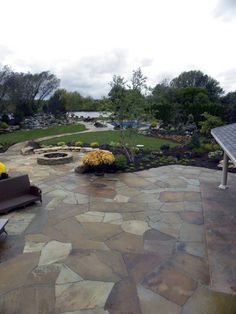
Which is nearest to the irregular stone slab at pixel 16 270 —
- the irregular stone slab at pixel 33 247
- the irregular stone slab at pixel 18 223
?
the irregular stone slab at pixel 33 247

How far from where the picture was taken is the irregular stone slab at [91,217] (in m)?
6.28

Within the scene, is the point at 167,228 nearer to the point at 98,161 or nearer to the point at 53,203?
the point at 53,203

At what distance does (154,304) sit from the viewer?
368cm

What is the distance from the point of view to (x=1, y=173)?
7.37 m

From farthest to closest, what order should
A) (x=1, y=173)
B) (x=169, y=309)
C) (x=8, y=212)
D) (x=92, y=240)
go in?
1. (x=1, y=173)
2. (x=8, y=212)
3. (x=92, y=240)
4. (x=169, y=309)

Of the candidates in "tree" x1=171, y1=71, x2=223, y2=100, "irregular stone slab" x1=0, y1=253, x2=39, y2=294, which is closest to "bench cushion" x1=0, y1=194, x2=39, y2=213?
"irregular stone slab" x1=0, y1=253, x2=39, y2=294

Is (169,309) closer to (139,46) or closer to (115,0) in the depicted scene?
(115,0)

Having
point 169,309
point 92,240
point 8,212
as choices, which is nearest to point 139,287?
point 169,309

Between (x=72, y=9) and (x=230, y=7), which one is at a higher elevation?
(x=72, y=9)

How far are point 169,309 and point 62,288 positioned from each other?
154 cm

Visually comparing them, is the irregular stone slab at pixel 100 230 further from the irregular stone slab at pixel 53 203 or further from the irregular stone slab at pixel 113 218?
the irregular stone slab at pixel 53 203

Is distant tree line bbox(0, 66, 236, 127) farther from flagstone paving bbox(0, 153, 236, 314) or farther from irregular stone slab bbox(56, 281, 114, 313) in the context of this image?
irregular stone slab bbox(56, 281, 114, 313)

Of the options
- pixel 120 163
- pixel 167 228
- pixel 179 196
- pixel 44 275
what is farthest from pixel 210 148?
pixel 44 275

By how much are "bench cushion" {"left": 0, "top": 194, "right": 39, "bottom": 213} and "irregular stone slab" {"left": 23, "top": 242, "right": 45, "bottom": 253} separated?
1.68 metres
